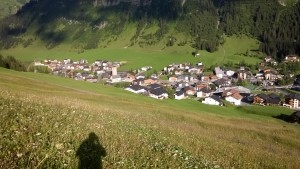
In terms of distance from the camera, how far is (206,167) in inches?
433

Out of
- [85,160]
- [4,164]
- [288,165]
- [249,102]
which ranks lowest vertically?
[249,102]

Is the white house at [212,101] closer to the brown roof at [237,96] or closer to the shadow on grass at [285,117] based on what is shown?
the brown roof at [237,96]

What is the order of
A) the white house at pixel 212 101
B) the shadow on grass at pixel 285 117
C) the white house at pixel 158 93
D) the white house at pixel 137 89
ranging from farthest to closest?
1. the white house at pixel 137 89
2. the white house at pixel 158 93
3. the white house at pixel 212 101
4. the shadow on grass at pixel 285 117

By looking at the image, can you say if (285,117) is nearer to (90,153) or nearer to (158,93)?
(158,93)

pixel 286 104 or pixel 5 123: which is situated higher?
pixel 5 123

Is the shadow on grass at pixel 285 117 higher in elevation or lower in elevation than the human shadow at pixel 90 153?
Result: lower

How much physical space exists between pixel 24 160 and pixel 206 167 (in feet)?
20.1

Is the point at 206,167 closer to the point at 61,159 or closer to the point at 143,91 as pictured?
the point at 61,159

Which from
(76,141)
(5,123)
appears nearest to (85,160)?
(76,141)

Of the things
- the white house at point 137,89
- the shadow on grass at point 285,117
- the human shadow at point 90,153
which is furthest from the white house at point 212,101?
the human shadow at point 90,153

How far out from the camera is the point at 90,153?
941 cm

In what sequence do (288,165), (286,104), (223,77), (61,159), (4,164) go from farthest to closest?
1. (223,77)
2. (286,104)
3. (288,165)
4. (61,159)
5. (4,164)

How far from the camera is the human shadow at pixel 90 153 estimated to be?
8570 millimetres

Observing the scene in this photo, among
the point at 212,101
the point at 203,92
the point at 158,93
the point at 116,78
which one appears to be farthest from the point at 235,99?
the point at 116,78
